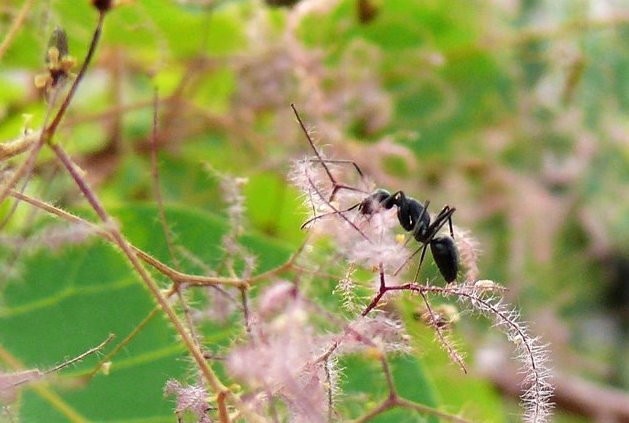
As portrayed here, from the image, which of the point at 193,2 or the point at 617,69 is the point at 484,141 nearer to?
the point at 617,69

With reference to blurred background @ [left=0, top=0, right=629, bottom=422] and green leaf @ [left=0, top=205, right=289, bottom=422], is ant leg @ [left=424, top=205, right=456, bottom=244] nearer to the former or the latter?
green leaf @ [left=0, top=205, right=289, bottom=422]

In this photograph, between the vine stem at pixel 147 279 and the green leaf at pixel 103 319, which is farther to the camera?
the green leaf at pixel 103 319

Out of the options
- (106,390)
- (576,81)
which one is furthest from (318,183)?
(576,81)

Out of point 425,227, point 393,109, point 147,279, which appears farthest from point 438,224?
point 393,109

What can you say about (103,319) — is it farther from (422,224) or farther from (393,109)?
(393,109)

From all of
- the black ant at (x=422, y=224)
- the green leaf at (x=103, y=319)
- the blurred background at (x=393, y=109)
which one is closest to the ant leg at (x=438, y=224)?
the black ant at (x=422, y=224)

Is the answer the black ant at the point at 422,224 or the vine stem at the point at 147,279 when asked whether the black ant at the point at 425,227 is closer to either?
the black ant at the point at 422,224
